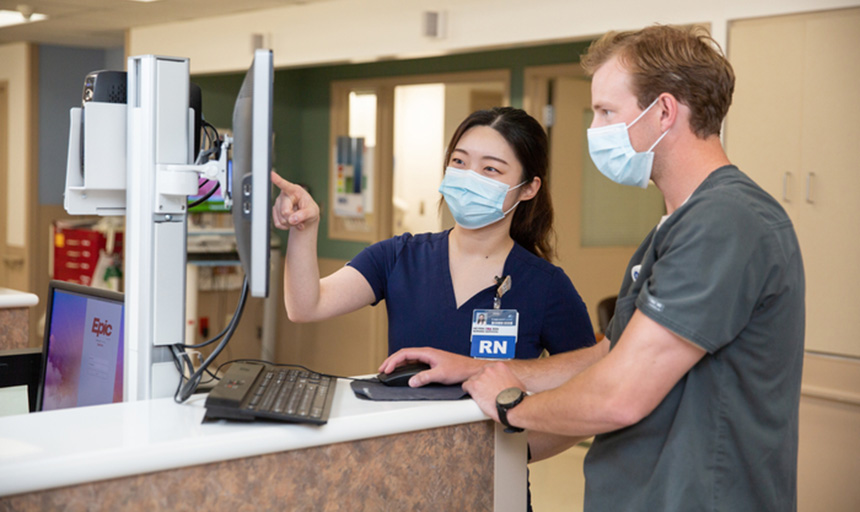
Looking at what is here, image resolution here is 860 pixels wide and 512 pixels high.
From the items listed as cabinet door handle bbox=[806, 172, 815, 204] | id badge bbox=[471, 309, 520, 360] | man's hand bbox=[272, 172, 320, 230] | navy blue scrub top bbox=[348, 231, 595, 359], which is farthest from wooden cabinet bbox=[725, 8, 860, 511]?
man's hand bbox=[272, 172, 320, 230]

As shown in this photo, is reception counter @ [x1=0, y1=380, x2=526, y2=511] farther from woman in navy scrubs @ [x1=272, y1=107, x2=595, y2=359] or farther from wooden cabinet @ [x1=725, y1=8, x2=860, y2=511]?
wooden cabinet @ [x1=725, y1=8, x2=860, y2=511]

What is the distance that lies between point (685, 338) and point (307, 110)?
607cm

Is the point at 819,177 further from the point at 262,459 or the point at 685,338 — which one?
the point at 262,459

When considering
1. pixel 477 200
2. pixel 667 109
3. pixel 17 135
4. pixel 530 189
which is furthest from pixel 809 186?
pixel 17 135

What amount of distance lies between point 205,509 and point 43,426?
0.25 meters

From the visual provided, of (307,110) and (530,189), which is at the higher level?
(307,110)

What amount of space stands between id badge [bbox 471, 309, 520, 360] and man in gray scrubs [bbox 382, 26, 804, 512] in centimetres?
32

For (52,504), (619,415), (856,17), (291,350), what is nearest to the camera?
(52,504)

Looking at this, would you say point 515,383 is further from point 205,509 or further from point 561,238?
point 561,238

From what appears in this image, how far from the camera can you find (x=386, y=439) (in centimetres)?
132

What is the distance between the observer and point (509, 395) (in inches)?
56.1

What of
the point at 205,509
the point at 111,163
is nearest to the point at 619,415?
the point at 205,509

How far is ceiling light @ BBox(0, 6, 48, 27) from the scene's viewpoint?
5.93 meters

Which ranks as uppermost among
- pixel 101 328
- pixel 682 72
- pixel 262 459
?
pixel 682 72
